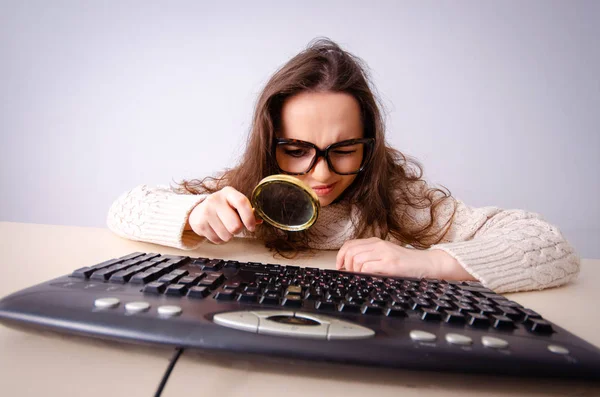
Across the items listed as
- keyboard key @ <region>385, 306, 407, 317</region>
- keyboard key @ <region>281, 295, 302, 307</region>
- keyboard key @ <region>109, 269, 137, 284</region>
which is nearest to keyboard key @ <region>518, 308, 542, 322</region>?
keyboard key @ <region>385, 306, 407, 317</region>

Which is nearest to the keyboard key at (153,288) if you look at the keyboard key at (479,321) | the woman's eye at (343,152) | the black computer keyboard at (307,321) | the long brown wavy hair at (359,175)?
the black computer keyboard at (307,321)

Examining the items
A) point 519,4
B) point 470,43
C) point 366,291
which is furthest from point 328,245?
point 519,4

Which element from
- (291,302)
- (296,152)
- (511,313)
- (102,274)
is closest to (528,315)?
(511,313)

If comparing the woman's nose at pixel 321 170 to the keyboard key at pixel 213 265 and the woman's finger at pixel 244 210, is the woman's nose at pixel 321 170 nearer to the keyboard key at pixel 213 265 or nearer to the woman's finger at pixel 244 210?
the woman's finger at pixel 244 210

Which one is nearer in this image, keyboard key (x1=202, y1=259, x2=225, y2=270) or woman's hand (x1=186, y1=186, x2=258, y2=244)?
keyboard key (x1=202, y1=259, x2=225, y2=270)

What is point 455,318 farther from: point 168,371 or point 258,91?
point 258,91

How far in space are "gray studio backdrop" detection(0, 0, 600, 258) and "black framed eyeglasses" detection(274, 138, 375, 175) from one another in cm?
103

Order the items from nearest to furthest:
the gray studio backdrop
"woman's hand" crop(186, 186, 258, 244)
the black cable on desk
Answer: the black cable on desk
"woman's hand" crop(186, 186, 258, 244)
the gray studio backdrop

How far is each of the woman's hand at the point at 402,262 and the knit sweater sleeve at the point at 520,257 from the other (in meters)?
0.02

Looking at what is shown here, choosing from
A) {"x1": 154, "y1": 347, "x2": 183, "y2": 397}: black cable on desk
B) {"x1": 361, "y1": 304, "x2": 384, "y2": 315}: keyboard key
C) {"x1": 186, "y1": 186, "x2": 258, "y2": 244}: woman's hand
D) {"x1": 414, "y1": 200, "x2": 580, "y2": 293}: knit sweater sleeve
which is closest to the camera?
{"x1": 154, "y1": 347, "x2": 183, "y2": 397}: black cable on desk

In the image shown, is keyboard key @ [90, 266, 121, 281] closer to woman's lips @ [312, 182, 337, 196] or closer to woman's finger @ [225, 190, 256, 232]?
woman's finger @ [225, 190, 256, 232]

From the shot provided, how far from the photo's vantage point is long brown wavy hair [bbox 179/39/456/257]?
1.02m

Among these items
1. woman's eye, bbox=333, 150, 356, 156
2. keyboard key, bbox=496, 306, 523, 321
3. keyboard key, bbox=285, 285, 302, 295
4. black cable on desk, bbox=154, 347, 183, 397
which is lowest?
black cable on desk, bbox=154, 347, 183, 397

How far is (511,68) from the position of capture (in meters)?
1.86
